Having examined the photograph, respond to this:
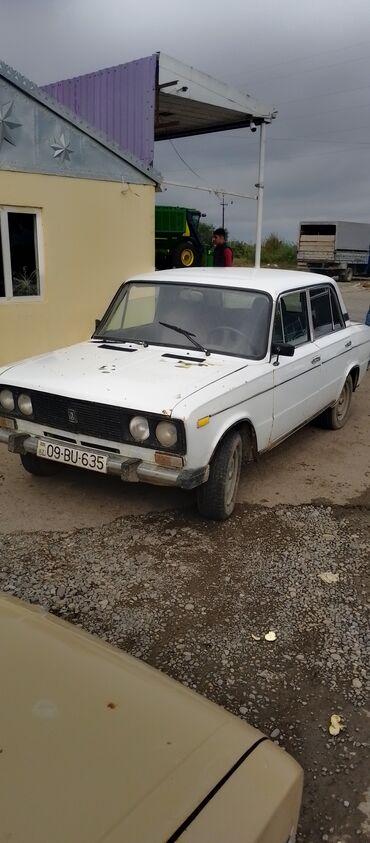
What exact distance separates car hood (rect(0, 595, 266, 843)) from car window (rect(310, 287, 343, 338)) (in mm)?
4550

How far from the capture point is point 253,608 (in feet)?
11.0

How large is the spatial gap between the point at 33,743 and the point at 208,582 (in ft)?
7.48

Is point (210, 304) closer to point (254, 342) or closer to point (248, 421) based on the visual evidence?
point (254, 342)

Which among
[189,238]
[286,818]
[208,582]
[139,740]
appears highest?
[189,238]

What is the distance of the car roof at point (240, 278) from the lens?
499cm

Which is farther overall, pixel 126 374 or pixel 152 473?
pixel 126 374

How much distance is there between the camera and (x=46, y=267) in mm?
7781

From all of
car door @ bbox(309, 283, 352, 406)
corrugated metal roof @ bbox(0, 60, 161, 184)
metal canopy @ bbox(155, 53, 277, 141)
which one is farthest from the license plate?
metal canopy @ bbox(155, 53, 277, 141)

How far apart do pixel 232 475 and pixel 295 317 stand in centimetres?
174

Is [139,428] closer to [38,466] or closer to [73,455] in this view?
[73,455]

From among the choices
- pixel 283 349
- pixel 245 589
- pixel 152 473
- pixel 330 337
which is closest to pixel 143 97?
pixel 330 337

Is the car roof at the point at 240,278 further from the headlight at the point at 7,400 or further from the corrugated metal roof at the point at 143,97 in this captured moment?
the corrugated metal roof at the point at 143,97

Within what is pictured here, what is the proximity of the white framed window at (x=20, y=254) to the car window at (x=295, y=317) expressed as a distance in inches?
147

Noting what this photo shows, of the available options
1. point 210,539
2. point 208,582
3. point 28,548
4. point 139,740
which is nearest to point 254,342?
point 210,539
